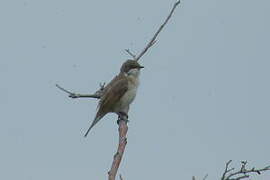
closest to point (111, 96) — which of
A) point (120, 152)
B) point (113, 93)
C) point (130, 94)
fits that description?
point (113, 93)

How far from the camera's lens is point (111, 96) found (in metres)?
10.3

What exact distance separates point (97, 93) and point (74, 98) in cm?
103

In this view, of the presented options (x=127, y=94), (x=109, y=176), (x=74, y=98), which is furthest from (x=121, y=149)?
(x=127, y=94)

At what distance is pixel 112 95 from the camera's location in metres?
10.3

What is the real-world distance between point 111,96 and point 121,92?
26cm

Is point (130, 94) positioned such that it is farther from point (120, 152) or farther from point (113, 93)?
point (120, 152)

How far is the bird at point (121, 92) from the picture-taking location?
33.8 ft

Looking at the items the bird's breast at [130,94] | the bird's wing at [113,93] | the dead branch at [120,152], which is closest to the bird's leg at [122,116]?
the bird's wing at [113,93]

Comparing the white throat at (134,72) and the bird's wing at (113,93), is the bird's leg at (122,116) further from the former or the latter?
the white throat at (134,72)

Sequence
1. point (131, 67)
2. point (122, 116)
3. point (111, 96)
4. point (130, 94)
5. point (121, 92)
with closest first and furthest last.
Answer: point (122, 116), point (111, 96), point (121, 92), point (130, 94), point (131, 67)

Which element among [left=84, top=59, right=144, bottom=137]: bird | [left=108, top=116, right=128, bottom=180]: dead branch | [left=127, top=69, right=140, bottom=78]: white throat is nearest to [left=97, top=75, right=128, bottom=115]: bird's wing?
[left=84, top=59, right=144, bottom=137]: bird

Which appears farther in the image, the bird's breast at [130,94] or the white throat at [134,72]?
the white throat at [134,72]

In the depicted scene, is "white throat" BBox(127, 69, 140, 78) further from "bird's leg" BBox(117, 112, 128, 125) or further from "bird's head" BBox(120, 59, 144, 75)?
"bird's leg" BBox(117, 112, 128, 125)

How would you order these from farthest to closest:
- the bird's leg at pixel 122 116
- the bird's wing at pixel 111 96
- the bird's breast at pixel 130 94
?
the bird's breast at pixel 130 94 → the bird's wing at pixel 111 96 → the bird's leg at pixel 122 116
